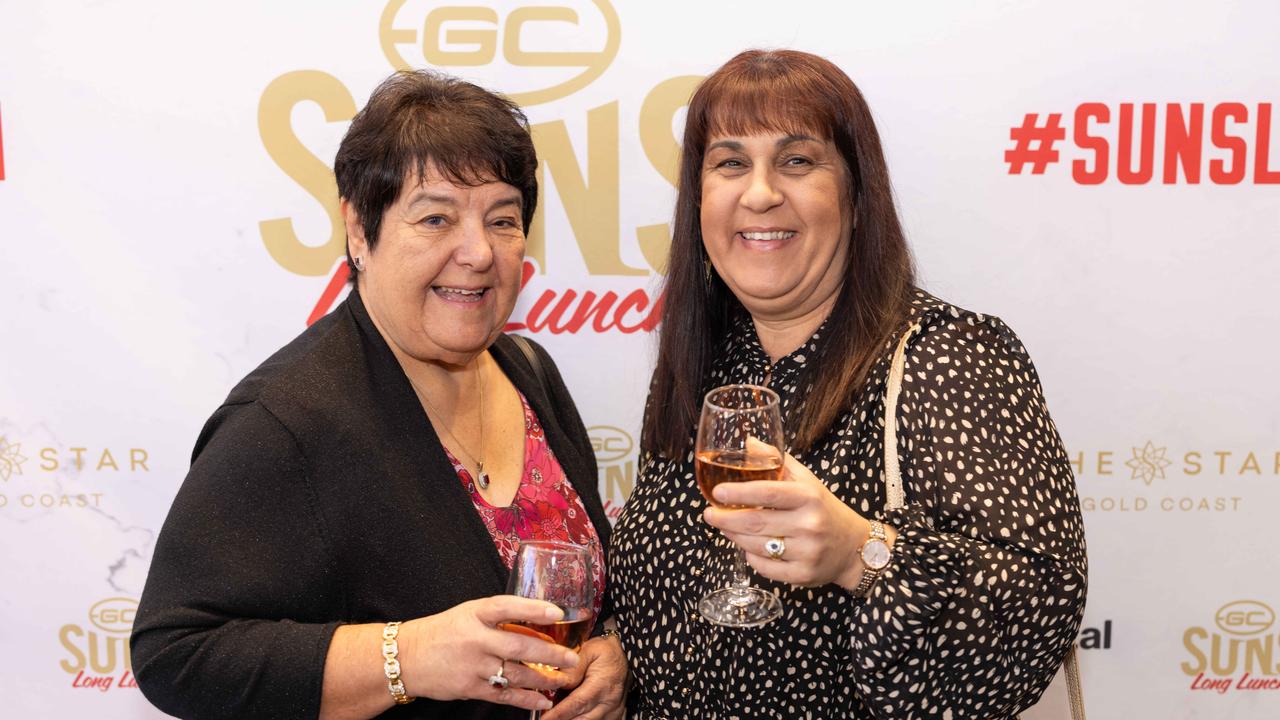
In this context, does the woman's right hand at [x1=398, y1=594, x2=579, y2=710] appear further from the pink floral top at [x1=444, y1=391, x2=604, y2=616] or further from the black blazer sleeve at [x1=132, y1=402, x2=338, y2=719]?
the pink floral top at [x1=444, y1=391, x2=604, y2=616]

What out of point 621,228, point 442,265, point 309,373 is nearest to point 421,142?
point 442,265

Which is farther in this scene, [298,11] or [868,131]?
[298,11]

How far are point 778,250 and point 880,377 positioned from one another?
30 centimetres

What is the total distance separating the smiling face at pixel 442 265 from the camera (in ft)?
6.44

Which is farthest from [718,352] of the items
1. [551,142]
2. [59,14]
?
[59,14]

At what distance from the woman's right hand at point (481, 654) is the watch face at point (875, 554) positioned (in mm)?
445

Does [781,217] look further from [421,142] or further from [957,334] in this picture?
[421,142]

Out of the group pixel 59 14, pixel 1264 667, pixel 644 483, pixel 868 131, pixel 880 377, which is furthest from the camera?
pixel 1264 667

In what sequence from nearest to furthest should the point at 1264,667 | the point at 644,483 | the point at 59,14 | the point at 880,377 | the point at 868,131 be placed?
the point at 880,377 → the point at 868,131 → the point at 644,483 → the point at 59,14 → the point at 1264,667

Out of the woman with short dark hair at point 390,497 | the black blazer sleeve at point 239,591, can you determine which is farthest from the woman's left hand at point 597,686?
the black blazer sleeve at point 239,591

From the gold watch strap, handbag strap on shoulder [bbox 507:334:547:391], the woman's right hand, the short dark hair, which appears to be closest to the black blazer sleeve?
the woman's right hand

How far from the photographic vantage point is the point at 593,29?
9.12ft

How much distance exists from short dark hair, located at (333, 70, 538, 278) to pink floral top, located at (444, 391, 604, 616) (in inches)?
19.5

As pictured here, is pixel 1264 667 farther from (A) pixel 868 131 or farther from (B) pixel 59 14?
(B) pixel 59 14
